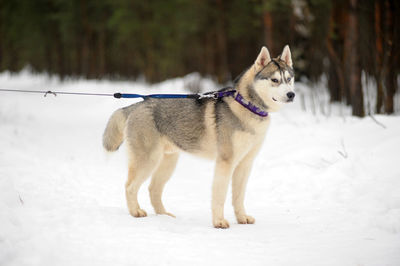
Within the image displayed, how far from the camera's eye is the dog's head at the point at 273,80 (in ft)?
13.0

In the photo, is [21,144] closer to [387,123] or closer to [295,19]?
[387,123]

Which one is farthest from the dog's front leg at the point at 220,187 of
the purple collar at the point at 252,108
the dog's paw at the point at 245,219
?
the purple collar at the point at 252,108

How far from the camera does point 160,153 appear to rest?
15.0 ft

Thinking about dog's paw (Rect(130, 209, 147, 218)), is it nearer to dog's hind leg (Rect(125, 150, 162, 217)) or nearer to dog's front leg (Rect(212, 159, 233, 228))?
dog's hind leg (Rect(125, 150, 162, 217))

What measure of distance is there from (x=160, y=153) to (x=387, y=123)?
4.87 m

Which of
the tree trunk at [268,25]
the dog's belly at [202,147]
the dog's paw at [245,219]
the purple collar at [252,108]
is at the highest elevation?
the tree trunk at [268,25]

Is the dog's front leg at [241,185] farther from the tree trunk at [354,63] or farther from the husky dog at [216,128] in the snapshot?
the tree trunk at [354,63]

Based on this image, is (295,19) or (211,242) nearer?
(211,242)

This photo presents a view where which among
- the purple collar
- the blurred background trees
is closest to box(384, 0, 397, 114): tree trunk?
the blurred background trees

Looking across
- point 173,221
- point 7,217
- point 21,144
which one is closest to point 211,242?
point 173,221

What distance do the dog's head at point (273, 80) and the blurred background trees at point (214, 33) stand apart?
4.77m

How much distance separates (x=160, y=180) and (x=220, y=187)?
1.14 meters

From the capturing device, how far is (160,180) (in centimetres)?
503

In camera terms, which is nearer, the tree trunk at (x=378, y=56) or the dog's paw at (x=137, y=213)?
the dog's paw at (x=137, y=213)
